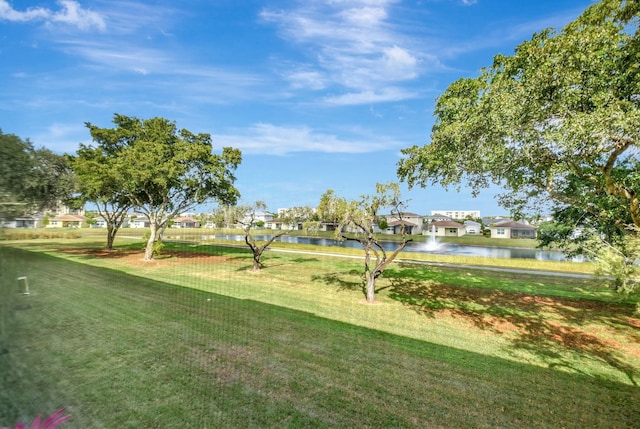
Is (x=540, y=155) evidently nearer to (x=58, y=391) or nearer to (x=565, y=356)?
(x=565, y=356)

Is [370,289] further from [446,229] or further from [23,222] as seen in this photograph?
[446,229]

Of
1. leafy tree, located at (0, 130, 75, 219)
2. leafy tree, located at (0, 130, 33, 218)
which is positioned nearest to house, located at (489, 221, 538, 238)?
leafy tree, located at (0, 130, 75, 219)

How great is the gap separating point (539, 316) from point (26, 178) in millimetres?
11621

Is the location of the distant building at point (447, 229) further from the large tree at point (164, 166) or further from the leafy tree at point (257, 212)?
the large tree at point (164, 166)

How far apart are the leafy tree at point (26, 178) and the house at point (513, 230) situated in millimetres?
66806

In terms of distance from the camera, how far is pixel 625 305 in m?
10.8

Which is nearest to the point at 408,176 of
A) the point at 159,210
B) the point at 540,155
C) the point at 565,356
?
the point at 540,155

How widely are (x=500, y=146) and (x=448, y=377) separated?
17.2 ft

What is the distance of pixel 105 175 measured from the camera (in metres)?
17.4

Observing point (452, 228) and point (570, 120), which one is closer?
point (570, 120)

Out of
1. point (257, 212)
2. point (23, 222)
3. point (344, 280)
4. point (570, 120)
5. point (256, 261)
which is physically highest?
point (570, 120)

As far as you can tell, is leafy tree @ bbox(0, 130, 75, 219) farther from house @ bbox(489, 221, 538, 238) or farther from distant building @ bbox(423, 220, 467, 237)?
distant building @ bbox(423, 220, 467, 237)

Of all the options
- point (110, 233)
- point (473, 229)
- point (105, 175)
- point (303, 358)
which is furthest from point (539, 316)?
point (473, 229)

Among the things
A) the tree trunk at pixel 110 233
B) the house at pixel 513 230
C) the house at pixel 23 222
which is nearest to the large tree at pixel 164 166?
the tree trunk at pixel 110 233
